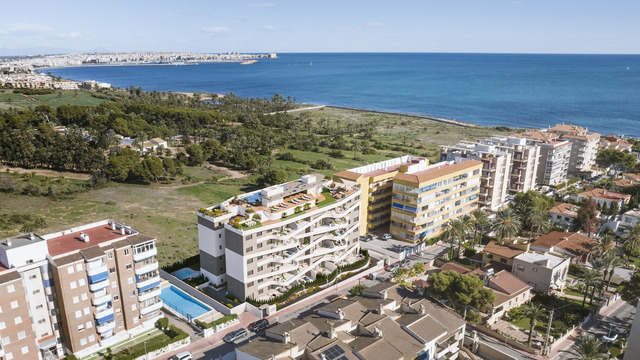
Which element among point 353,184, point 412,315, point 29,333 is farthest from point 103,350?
point 353,184

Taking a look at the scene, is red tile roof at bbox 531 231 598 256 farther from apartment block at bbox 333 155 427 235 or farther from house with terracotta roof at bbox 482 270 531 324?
apartment block at bbox 333 155 427 235

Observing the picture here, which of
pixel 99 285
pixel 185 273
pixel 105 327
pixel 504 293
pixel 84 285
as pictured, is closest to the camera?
pixel 84 285

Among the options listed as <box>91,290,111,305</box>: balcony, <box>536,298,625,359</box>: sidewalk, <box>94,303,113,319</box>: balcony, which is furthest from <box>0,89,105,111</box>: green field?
<box>536,298,625,359</box>: sidewalk

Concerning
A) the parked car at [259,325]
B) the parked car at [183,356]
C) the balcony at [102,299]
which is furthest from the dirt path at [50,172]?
the parked car at [183,356]

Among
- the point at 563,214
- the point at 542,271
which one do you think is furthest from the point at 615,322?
the point at 563,214

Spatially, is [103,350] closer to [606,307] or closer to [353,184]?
[353,184]

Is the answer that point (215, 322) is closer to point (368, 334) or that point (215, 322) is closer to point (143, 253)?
point (143, 253)

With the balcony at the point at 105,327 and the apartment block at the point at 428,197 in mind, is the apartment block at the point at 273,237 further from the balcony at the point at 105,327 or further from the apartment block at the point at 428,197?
the balcony at the point at 105,327
